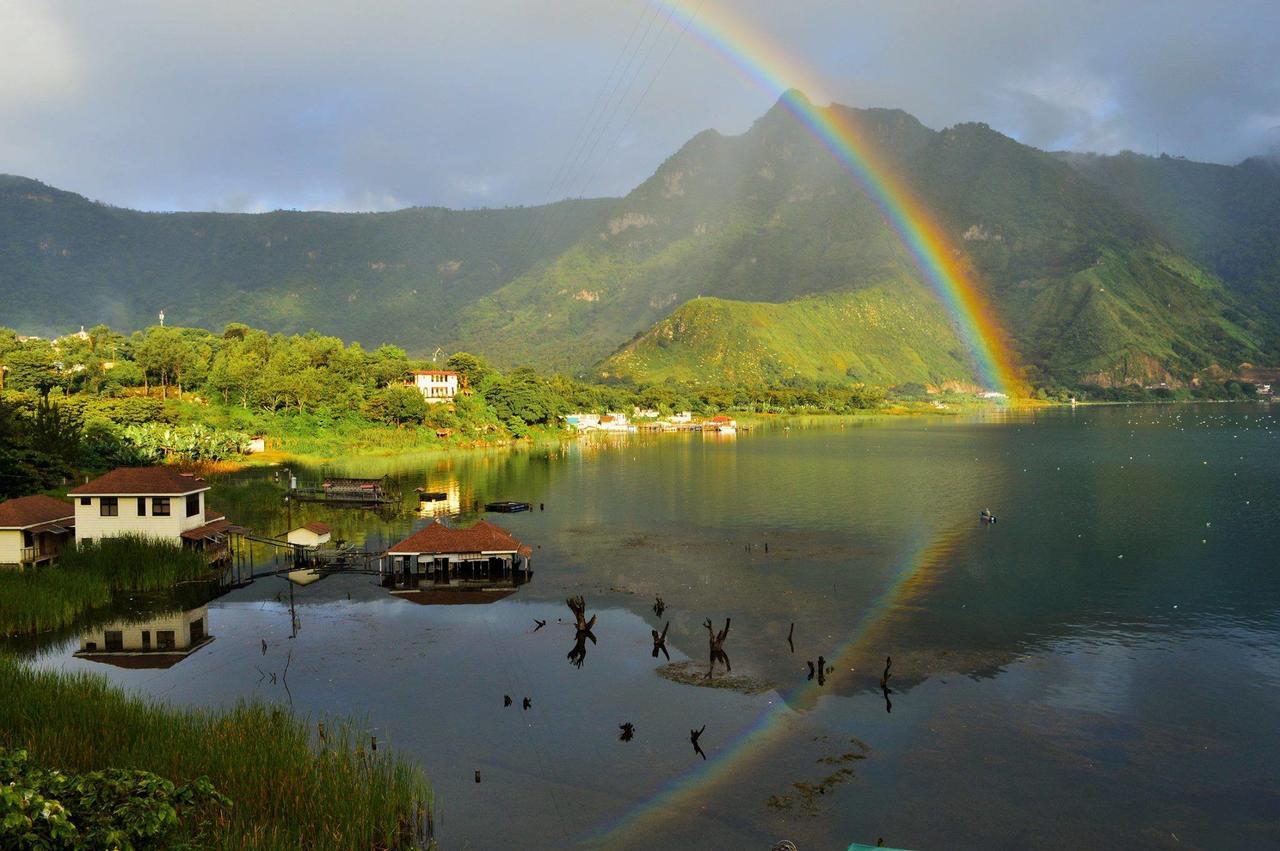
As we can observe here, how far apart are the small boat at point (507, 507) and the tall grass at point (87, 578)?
1034 inches

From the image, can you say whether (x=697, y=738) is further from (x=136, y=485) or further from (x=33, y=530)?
(x=33, y=530)

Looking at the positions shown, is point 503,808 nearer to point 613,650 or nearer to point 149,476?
point 613,650

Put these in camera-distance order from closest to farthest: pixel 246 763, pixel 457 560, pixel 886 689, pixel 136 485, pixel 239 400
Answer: pixel 246 763
pixel 886 689
pixel 136 485
pixel 457 560
pixel 239 400

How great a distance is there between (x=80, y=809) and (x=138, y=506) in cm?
3610

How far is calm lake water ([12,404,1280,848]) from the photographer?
20.9 meters

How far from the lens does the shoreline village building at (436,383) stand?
470 ft

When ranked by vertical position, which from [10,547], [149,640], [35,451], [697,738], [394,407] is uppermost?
[394,407]

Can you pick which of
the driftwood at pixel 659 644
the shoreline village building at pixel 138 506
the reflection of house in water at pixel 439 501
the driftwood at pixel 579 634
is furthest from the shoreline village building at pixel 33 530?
the driftwood at pixel 659 644

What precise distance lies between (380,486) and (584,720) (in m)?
51.2

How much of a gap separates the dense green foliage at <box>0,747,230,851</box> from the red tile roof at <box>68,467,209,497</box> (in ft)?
112

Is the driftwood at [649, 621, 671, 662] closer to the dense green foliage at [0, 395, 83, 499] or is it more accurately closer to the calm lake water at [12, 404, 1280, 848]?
the calm lake water at [12, 404, 1280, 848]

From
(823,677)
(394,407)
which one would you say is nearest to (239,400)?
(394,407)

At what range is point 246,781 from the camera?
1808cm

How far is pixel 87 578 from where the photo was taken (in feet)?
121
